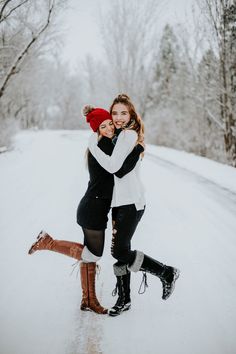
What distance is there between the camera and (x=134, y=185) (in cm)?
271

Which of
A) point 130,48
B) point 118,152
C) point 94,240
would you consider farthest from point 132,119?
point 130,48

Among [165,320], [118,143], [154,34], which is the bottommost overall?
[165,320]

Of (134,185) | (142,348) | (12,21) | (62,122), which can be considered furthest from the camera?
(62,122)

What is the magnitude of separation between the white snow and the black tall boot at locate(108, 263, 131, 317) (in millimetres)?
58

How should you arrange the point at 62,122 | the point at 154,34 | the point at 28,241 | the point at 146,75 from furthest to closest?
the point at 62,122 → the point at 146,75 → the point at 154,34 → the point at 28,241

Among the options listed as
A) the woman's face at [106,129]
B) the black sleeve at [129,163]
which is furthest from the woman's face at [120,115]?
the black sleeve at [129,163]

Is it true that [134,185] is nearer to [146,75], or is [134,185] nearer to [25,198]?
[25,198]

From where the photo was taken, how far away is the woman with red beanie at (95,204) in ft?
8.63

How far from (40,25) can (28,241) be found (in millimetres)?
9461

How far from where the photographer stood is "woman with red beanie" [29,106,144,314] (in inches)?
104

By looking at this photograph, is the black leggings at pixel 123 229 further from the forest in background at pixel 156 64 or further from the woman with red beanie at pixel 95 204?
the forest in background at pixel 156 64

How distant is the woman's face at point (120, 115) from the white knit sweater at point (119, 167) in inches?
7.6

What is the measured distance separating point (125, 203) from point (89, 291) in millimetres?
878

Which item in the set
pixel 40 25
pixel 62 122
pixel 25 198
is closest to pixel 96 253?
pixel 25 198
